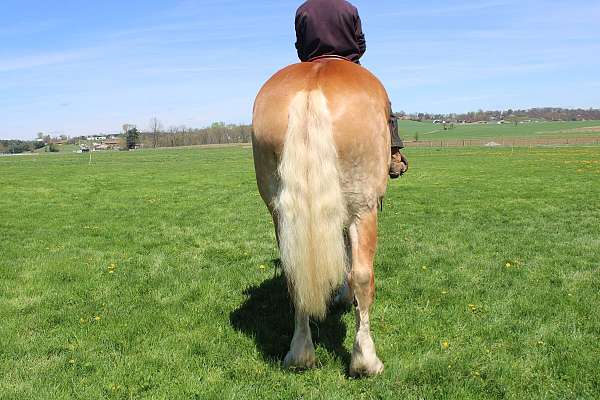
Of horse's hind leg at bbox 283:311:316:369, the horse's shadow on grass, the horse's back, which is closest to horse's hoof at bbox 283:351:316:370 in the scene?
horse's hind leg at bbox 283:311:316:369

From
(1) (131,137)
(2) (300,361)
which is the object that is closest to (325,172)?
(2) (300,361)

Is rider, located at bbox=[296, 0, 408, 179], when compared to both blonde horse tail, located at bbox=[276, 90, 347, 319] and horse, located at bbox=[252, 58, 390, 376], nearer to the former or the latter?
horse, located at bbox=[252, 58, 390, 376]

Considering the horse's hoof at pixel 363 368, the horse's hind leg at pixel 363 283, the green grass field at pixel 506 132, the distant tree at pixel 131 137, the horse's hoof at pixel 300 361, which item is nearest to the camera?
the horse's hind leg at pixel 363 283

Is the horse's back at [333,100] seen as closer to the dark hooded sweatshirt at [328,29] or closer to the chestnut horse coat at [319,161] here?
the chestnut horse coat at [319,161]

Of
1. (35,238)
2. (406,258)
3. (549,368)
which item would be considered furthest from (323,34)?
(35,238)

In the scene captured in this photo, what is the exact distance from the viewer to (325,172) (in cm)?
398

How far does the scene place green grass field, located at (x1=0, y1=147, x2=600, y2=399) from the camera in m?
4.42

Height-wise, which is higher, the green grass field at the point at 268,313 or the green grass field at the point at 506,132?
the green grass field at the point at 506,132

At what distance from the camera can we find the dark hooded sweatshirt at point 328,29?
471 centimetres

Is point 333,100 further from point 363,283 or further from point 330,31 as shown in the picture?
point 363,283

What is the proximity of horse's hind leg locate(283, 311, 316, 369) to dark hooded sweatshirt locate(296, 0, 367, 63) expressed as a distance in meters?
2.55

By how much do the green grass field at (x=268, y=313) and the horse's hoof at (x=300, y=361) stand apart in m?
0.09

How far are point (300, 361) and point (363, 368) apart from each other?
578mm

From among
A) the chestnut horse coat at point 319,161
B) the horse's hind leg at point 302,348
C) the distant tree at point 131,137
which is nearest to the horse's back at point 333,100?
the chestnut horse coat at point 319,161
